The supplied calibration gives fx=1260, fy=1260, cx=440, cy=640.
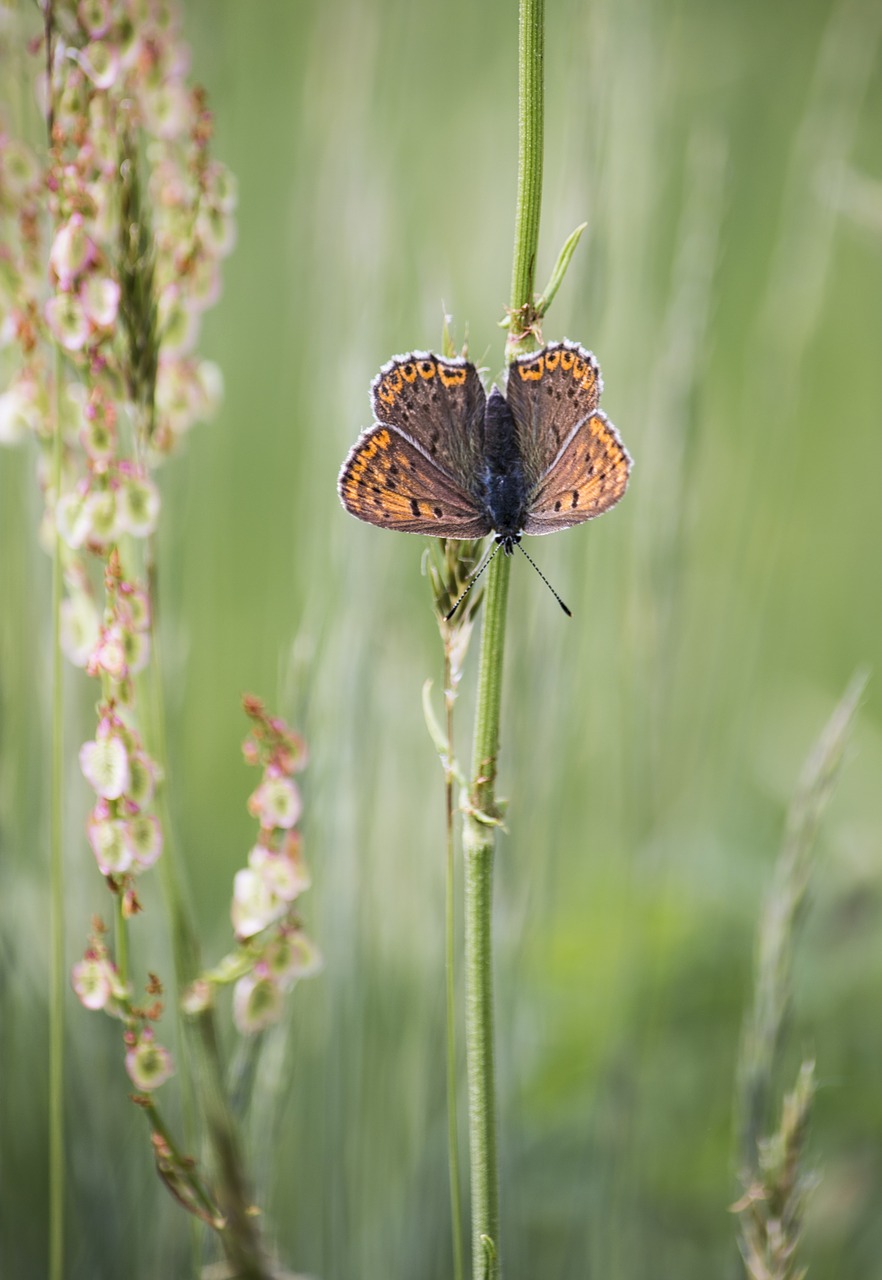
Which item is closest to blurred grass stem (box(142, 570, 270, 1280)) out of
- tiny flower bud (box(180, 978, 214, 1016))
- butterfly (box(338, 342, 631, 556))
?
tiny flower bud (box(180, 978, 214, 1016))

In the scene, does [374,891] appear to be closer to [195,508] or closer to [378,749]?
[378,749]

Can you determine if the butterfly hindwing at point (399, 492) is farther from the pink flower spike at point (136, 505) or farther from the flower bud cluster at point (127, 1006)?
the flower bud cluster at point (127, 1006)

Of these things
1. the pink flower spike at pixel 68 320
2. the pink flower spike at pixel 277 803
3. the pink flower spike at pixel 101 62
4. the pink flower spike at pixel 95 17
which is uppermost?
the pink flower spike at pixel 95 17

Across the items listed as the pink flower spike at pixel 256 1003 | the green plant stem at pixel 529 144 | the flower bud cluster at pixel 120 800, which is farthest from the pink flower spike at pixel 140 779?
the green plant stem at pixel 529 144

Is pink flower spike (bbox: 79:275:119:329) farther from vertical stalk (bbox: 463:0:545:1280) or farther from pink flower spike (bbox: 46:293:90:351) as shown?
vertical stalk (bbox: 463:0:545:1280)

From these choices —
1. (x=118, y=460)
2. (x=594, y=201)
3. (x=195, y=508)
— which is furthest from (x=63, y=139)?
(x=195, y=508)

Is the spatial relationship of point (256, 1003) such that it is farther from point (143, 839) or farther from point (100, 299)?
point (100, 299)
